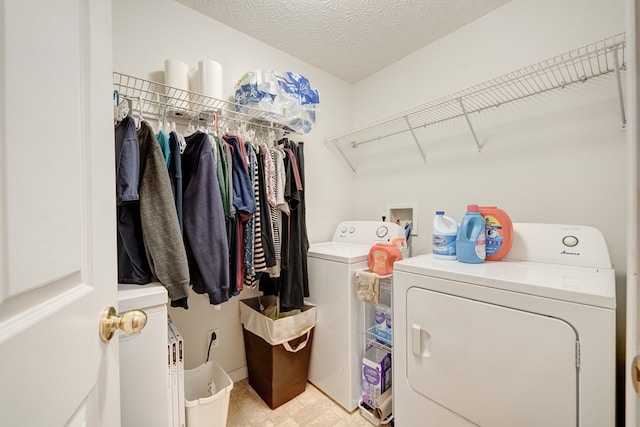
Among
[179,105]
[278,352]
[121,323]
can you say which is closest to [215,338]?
[278,352]

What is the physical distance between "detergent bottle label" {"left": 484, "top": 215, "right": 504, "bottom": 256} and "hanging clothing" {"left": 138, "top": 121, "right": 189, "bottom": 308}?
4.92ft

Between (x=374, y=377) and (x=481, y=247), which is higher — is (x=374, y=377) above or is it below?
below

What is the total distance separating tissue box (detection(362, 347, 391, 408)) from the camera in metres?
1.56

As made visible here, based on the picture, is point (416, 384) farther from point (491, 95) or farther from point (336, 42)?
point (336, 42)

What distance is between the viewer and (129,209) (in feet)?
3.63

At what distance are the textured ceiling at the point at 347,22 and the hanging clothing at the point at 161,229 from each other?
123cm

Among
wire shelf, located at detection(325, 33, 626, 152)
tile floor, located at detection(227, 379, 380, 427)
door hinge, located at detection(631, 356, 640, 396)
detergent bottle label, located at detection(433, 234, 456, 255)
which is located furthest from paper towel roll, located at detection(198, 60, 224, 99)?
tile floor, located at detection(227, 379, 380, 427)

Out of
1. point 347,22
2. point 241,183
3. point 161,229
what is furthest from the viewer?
point 347,22

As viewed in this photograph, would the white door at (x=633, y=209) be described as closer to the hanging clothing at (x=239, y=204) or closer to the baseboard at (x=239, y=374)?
the hanging clothing at (x=239, y=204)

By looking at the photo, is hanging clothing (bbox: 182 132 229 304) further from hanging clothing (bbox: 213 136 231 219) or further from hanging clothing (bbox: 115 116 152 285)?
hanging clothing (bbox: 115 116 152 285)

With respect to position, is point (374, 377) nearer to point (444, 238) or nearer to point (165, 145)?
point (444, 238)

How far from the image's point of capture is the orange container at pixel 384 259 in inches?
60.7

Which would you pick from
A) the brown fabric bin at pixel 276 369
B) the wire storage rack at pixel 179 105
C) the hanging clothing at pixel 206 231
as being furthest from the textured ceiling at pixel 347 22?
the brown fabric bin at pixel 276 369

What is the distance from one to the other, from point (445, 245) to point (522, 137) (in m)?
0.87
